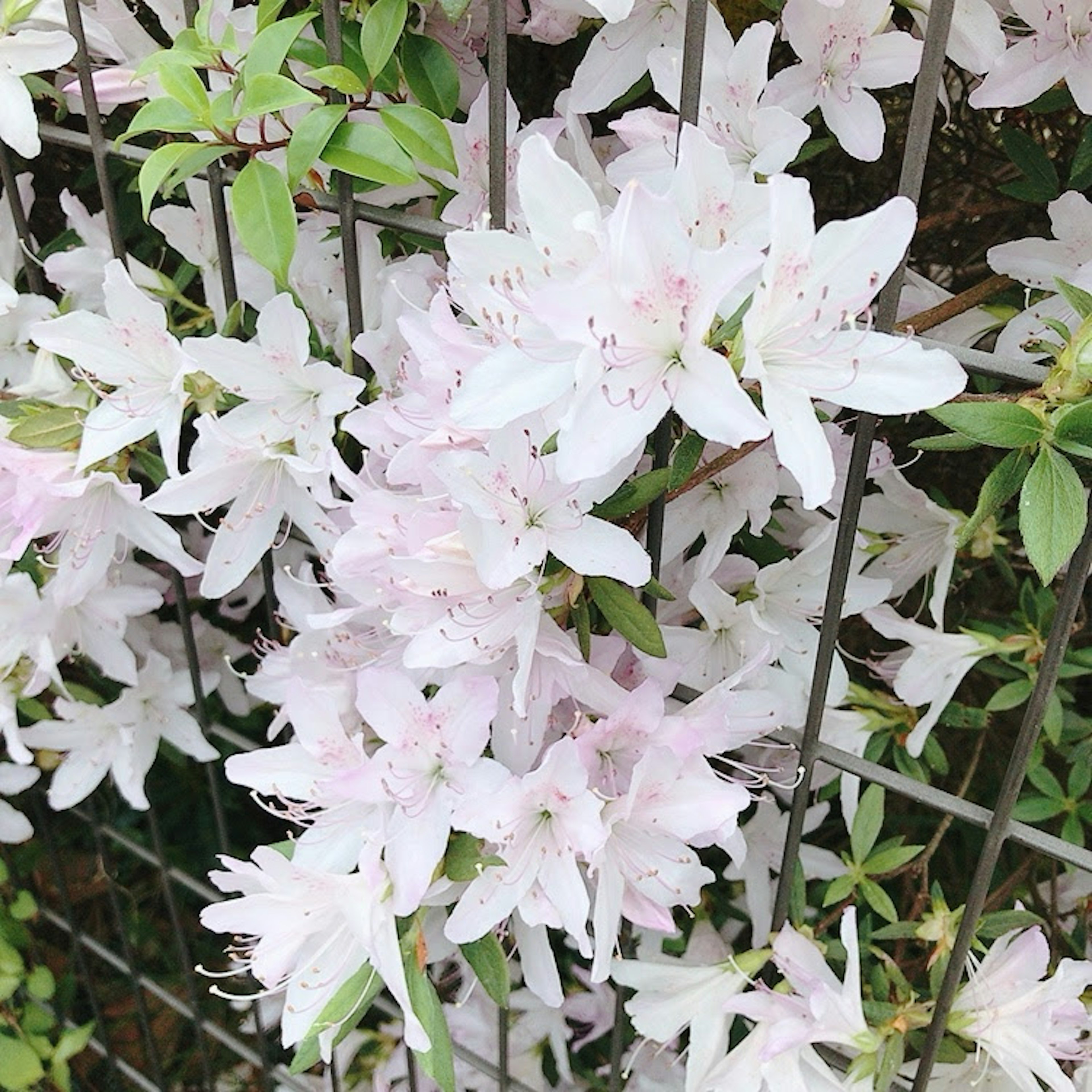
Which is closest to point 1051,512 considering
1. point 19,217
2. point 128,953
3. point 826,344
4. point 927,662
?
point 826,344

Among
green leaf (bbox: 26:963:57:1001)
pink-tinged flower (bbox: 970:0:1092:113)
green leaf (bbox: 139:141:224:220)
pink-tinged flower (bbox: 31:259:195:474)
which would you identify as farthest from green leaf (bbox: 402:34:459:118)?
green leaf (bbox: 26:963:57:1001)

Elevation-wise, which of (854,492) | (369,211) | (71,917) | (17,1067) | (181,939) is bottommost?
(17,1067)

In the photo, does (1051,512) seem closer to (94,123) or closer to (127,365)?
(127,365)

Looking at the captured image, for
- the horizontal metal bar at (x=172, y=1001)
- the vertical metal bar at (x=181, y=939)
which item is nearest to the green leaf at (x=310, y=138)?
the vertical metal bar at (x=181, y=939)

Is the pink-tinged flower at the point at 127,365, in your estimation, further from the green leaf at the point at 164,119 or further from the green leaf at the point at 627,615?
the green leaf at the point at 627,615

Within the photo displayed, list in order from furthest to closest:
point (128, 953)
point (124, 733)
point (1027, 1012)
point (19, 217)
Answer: point (128, 953)
point (124, 733)
point (19, 217)
point (1027, 1012)

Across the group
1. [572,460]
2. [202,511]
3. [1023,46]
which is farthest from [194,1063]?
[1023,46]
